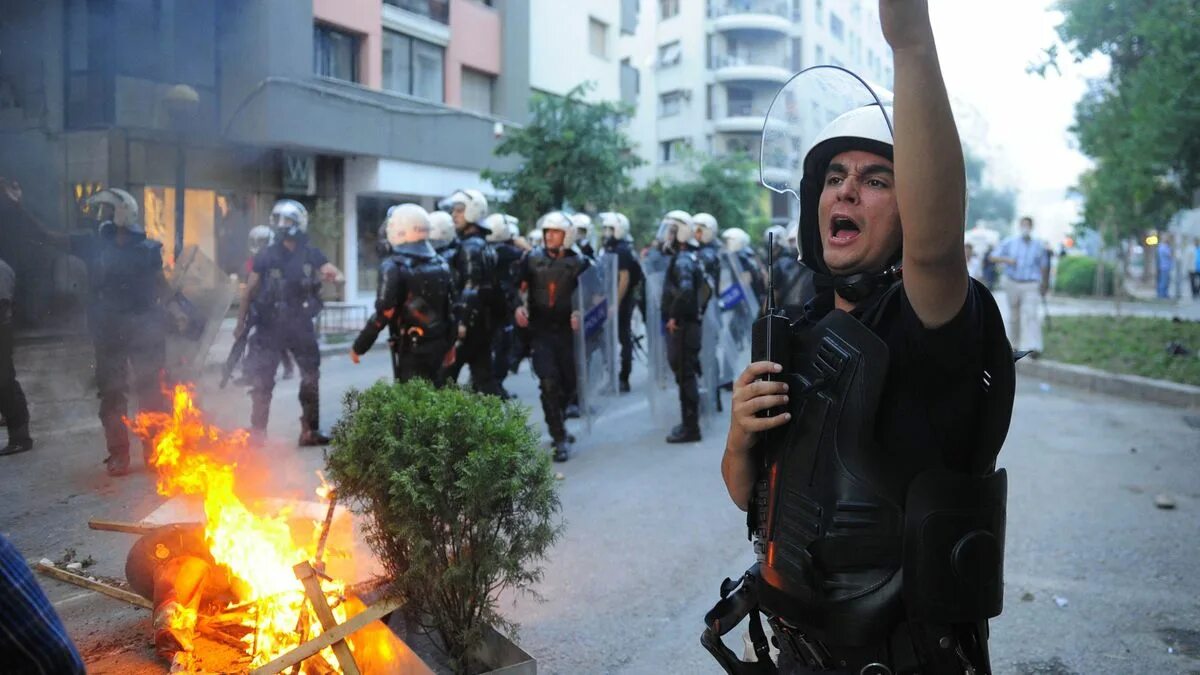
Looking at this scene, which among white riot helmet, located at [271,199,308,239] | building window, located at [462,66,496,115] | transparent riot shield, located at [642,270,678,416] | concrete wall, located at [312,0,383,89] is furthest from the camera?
building window, located at [462,66,496,115]

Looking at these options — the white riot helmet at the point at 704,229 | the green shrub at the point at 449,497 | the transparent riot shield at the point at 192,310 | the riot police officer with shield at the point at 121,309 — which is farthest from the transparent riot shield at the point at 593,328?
the green shrub at the point at 449,497

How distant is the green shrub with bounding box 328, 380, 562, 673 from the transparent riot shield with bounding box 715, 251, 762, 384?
5.93 metres

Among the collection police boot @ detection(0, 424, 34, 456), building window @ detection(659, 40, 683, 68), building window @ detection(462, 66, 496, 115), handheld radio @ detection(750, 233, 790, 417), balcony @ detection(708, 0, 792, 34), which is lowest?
police boot @ detection(0, 424, 34, 456)

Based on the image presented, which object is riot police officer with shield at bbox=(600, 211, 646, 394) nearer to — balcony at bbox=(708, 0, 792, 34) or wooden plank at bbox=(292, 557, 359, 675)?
wooden plank at bbox=(292, 557, 359, 675)

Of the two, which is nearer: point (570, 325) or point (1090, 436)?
point (570, 325)

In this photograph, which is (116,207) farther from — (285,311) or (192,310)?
(285,311)

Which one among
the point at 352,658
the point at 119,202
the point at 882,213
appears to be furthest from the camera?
the point at 119,202

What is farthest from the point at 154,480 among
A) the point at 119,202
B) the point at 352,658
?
the point at 352,658

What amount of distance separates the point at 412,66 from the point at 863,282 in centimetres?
668

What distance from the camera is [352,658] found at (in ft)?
9.26

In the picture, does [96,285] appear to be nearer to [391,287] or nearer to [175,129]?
[175,129]

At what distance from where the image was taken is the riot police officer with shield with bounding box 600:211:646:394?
986 centimetres

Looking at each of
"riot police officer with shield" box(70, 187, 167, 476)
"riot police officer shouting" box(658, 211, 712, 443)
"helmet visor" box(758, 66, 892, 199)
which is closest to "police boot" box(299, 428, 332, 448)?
"riot police officer with shield" box(70, 187, 167, 476)

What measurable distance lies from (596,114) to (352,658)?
1245 cm
